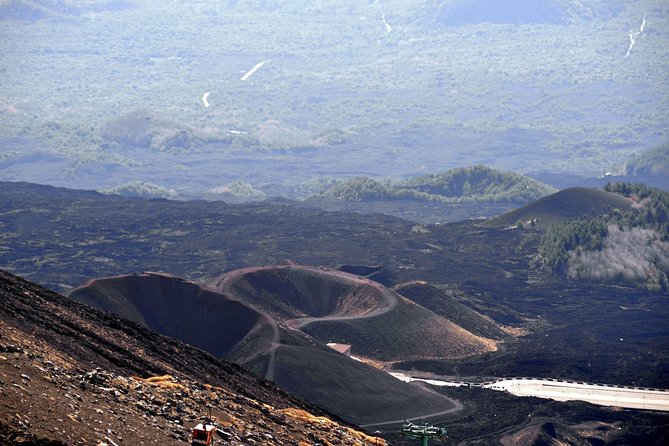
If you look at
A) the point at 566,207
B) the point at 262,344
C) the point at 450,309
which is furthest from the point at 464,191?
the point at 262,344

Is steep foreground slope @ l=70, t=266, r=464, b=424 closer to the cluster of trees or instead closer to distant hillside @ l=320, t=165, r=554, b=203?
the cluster of trees

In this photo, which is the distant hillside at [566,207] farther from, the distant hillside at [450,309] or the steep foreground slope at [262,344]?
the steep foreground slope at [262,344]

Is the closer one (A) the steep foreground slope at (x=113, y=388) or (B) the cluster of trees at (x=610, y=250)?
(A) the steep foreground slope at (x=113, y=388)

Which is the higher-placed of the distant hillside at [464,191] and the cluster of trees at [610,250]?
the cluster of trees at [610,250]

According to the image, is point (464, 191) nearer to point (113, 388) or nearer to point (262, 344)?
point (262, 344)

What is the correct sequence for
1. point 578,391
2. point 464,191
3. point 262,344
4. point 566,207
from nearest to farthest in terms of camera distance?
point 262,344, point 578,391, point 566,207, point 464,191

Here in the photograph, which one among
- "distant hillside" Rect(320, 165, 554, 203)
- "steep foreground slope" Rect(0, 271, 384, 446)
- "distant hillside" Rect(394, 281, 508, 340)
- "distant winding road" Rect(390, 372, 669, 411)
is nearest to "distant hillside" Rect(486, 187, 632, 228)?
"distant hillside" Rect(394, 281, 508, 340)

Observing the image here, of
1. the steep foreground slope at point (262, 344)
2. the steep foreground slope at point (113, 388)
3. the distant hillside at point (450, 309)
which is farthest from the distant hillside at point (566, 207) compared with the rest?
the steep foreground slope at point (113, 388)
